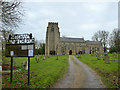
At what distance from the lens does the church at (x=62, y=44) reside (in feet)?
151

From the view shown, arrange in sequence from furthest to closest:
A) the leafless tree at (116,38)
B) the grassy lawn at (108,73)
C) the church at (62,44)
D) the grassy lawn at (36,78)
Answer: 1. the church at (62,44)
2. the leafless tree at (116,38)
3. the grassy lawn at (108,73)
4. the grassy lawn at (36,78)

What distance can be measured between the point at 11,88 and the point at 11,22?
20.1 feet

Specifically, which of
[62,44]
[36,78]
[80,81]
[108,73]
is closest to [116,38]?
[62,44]

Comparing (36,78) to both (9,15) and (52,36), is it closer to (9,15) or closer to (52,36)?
(9,15)

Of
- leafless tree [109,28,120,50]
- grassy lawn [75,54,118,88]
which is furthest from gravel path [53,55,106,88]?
leafless tree [109,28,120,50]

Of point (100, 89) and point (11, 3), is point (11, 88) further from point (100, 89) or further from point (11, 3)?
point (11, 3)

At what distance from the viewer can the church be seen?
1817 inches

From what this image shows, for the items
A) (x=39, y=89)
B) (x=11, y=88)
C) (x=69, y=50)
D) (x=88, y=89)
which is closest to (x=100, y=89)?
(x=88, y=89)

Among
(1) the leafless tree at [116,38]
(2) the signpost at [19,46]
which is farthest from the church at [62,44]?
(2) the signpost at [19,46]

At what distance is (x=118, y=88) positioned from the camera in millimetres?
5598

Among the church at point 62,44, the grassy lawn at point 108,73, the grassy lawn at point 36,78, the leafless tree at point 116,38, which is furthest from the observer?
the church at point 62,44

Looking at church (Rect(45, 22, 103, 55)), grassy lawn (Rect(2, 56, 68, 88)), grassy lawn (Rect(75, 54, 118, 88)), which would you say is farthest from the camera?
church (Rect(45, 22, 103, 55))

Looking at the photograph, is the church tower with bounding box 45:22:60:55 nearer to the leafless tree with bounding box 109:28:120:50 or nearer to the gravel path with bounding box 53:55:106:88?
the leafless tree with bounding box 109:28:120:50

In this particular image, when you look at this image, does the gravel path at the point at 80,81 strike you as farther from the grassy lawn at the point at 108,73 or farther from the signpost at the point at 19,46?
the signpost at the point at 19,46
